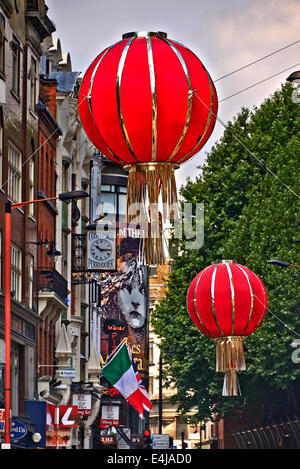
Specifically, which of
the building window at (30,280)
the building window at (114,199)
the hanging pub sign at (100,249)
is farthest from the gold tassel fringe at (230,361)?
the building window at (114,199)

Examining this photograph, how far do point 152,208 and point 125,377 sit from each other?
3339 centimetres

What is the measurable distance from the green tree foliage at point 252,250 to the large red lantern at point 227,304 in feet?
65.1

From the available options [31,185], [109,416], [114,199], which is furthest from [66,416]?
[114,199]

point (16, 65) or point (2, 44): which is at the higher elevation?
point (16, 65)

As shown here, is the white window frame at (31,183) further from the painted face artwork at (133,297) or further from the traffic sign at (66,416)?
the painted face artwork at (133,297)

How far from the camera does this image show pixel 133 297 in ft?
255

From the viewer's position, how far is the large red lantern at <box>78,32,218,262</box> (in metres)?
11.9

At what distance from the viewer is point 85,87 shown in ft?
40.7

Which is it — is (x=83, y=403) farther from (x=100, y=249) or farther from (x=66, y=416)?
(x=66, y=416)

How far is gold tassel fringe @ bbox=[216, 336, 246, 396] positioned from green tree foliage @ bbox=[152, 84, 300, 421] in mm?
21563

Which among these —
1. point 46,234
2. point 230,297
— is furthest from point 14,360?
point 230,297

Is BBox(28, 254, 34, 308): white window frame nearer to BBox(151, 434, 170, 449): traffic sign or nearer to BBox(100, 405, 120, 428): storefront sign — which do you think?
BBox(100, 405, 120, 428): storefront sign

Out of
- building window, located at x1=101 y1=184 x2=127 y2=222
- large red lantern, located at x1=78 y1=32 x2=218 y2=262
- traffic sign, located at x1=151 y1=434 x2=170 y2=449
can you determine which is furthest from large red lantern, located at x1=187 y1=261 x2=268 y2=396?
building window, located at x1=101 y1=184 x2=127 y2=222

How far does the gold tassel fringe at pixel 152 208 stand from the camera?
37.6 feet
